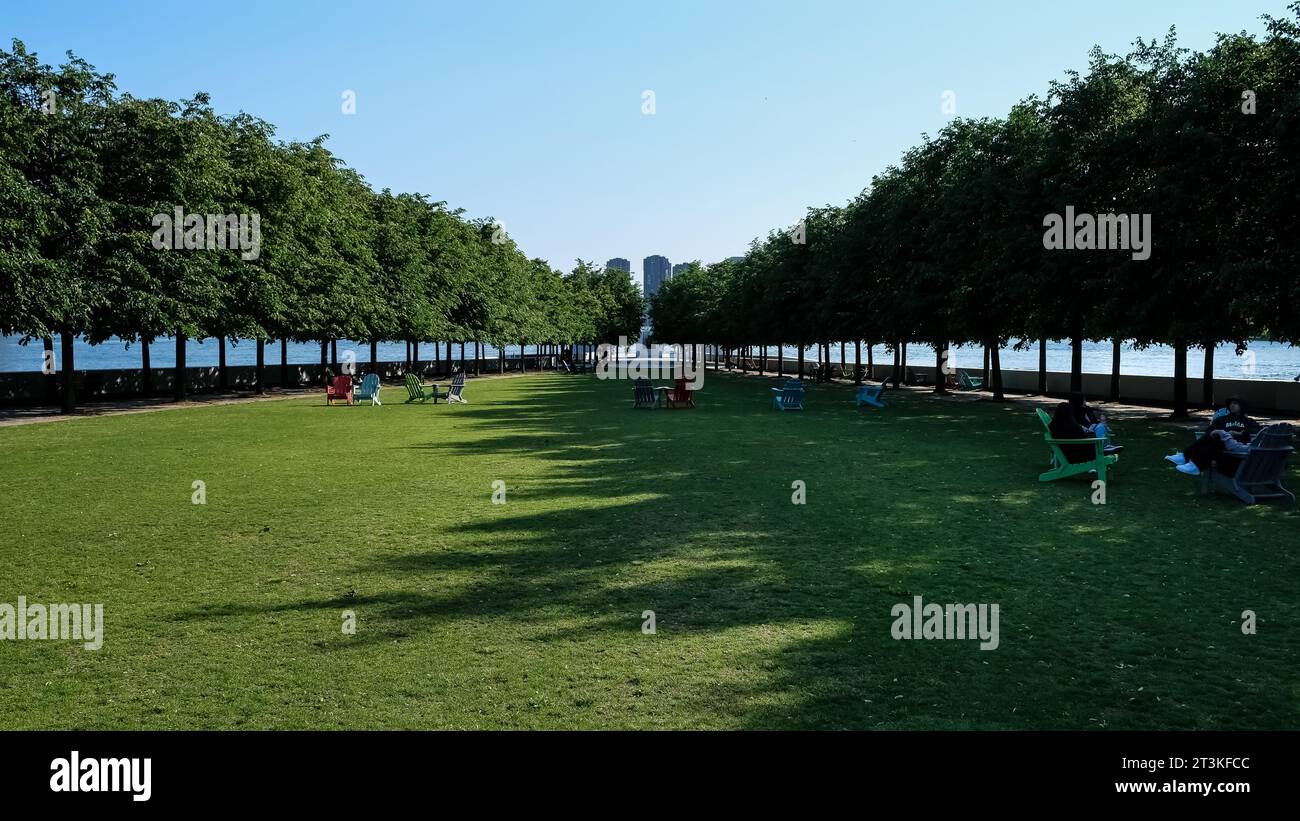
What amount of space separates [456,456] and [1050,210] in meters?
21.0

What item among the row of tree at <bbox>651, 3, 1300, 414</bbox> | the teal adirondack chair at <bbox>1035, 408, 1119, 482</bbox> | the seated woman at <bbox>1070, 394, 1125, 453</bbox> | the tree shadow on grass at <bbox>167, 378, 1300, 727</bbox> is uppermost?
the row of tree at <bbox>651, 3, 1300, 414</bbox>

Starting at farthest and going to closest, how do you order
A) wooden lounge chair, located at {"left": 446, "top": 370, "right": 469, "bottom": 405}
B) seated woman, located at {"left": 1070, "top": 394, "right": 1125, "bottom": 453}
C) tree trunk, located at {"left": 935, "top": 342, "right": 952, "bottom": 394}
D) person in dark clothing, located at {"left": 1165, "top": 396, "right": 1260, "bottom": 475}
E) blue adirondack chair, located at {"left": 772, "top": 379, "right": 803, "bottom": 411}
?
tree trunk, located at {"left": 935, "top": 342, "right": 952, "bottom": 394}
wooden lounge chair, located at {"left": 446, "top": 370, "right": 469, "bottom": 405}
blue adirondack chair, located at {"left": 772, "top": 379, "right": 803, "bottom": 411}
seated woman, located at {"left": 1070, "top": 394, "right": 1125, "bottom": 453}
person in dark clothing, located at {"left": 1165, "top": 396, "right": 1260, "bottom": 475}

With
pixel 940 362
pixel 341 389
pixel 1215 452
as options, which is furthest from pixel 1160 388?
pixel 341 389

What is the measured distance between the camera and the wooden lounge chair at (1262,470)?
42.0 feet

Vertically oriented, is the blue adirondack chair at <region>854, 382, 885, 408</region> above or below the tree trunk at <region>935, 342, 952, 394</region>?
below

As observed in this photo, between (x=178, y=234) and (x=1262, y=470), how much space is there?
111ft

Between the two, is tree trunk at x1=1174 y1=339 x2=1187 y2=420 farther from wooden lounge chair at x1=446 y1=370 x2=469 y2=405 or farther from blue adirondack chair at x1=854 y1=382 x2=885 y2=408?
wooden lounge chair at x1=446 y1=370 x2=469 y2=405

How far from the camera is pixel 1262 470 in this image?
12.9 m

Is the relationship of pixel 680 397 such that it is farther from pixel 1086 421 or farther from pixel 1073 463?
pixel 1073 463

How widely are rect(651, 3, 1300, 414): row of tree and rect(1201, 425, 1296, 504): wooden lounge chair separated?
7709mm

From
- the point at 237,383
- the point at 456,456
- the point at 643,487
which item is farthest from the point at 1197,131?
the point at 237,383

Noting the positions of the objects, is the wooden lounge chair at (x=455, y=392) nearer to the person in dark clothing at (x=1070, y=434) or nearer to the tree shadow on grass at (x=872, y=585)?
the tree shadow on grass at (x=872, y=585)

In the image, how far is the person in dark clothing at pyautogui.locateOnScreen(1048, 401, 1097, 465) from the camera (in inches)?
590
